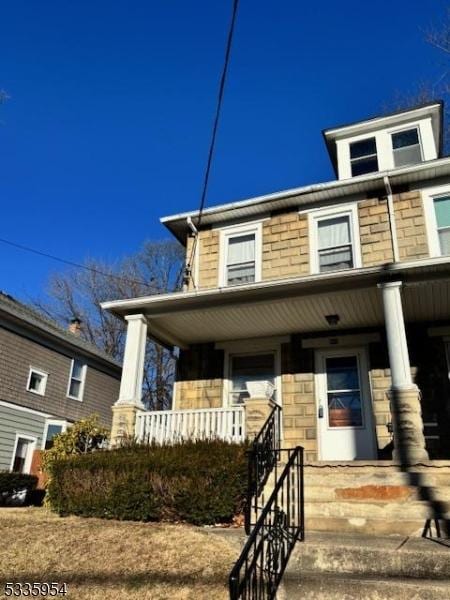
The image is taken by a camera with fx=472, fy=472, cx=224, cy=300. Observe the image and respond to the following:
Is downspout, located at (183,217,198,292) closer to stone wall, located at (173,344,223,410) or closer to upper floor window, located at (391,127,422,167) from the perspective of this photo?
stone wall, located at (173,344,223,410)

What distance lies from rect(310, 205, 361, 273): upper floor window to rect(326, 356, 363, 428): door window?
1.90 m

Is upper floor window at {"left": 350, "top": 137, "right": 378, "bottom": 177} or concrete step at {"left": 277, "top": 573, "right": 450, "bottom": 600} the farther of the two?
upper floor window at {"left": 350, "top": 137, "right": 378, "bottom": 177}

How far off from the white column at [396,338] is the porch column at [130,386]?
4123mm

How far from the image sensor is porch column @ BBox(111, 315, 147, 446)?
7806mm

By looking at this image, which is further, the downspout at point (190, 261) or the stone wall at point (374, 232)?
the downspout at point (190, 261)

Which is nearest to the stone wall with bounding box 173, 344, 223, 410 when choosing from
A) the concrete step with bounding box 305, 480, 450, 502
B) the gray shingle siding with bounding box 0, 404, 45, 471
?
the concrete step with bounding box 305, 480, 450, 502

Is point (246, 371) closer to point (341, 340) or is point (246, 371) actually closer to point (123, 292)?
point (341, 340)

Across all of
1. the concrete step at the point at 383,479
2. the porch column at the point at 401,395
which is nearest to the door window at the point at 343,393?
the porch column at the point at 401,395

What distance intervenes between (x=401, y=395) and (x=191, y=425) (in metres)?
3.34

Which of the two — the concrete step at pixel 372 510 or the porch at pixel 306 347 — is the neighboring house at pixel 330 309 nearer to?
the porch at pixel 306 347

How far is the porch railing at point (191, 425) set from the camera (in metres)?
7.39

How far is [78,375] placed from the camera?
1677 centimetres

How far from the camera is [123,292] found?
24266mm

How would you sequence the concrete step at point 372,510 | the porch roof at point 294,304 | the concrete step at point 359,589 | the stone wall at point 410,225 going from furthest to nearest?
the stone wall at point 410,225 → the porch roof at point 294,304 → the concrete step at point 372,510 → the concrete step at point 359,589
